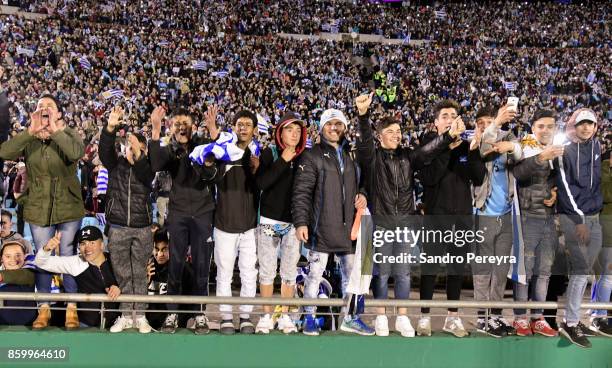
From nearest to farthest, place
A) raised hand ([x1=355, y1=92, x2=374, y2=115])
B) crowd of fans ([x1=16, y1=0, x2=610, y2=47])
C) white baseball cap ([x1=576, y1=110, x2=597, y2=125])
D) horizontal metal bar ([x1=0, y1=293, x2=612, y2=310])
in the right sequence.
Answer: horizontal metal bar ([x1=0, y1=293, x2=612, y2=310]), raised hand ([x1=355, y1=92, x2=374, y2=115]), white baseball cap ([x1=576, y1=110, x2=597, y2=125]), crowd of fans ([x1=16, y1=0, x2=610, y2=47])

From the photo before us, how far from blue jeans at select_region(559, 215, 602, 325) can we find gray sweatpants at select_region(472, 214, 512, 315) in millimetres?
453

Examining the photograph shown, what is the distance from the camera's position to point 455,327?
5.17 metres

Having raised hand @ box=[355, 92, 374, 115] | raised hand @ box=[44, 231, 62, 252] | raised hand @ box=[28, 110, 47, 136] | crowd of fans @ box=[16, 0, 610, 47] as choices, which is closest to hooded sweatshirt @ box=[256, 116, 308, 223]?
raised hand @ box=[355, 92, 374, 115]

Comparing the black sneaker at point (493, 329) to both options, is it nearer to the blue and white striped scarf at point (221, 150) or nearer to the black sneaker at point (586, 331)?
the black sneaker at point (586, 331)

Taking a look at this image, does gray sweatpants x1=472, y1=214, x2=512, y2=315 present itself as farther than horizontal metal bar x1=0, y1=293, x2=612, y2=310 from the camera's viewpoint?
Yes

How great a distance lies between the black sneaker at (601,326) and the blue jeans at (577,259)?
0.32 m

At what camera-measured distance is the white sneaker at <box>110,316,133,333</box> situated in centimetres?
495

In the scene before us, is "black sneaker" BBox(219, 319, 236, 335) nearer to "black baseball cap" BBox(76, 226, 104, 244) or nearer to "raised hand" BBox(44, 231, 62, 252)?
"black baseball cap" BBox(76, 226, 104, 244)

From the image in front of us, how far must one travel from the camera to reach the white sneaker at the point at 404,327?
16.7 ft

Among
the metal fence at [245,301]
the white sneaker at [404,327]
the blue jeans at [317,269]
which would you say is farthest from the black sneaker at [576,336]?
the blue jeans at [317,269]

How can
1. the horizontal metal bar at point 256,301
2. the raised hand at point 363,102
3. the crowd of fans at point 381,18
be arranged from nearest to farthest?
the horizontal metal bar at point 256,301 < the raised hand at point 363,102 < the crowd of fans at point 381,18

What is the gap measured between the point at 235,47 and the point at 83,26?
620 cm

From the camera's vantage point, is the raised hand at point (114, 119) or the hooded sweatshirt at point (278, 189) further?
the hooded sweatshirt at point (278, 189)

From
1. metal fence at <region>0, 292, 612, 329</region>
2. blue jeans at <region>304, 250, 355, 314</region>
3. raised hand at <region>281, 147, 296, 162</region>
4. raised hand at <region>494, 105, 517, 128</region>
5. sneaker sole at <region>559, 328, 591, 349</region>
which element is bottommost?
sneaker sole at <region>559, 328, 591, 349</region>
